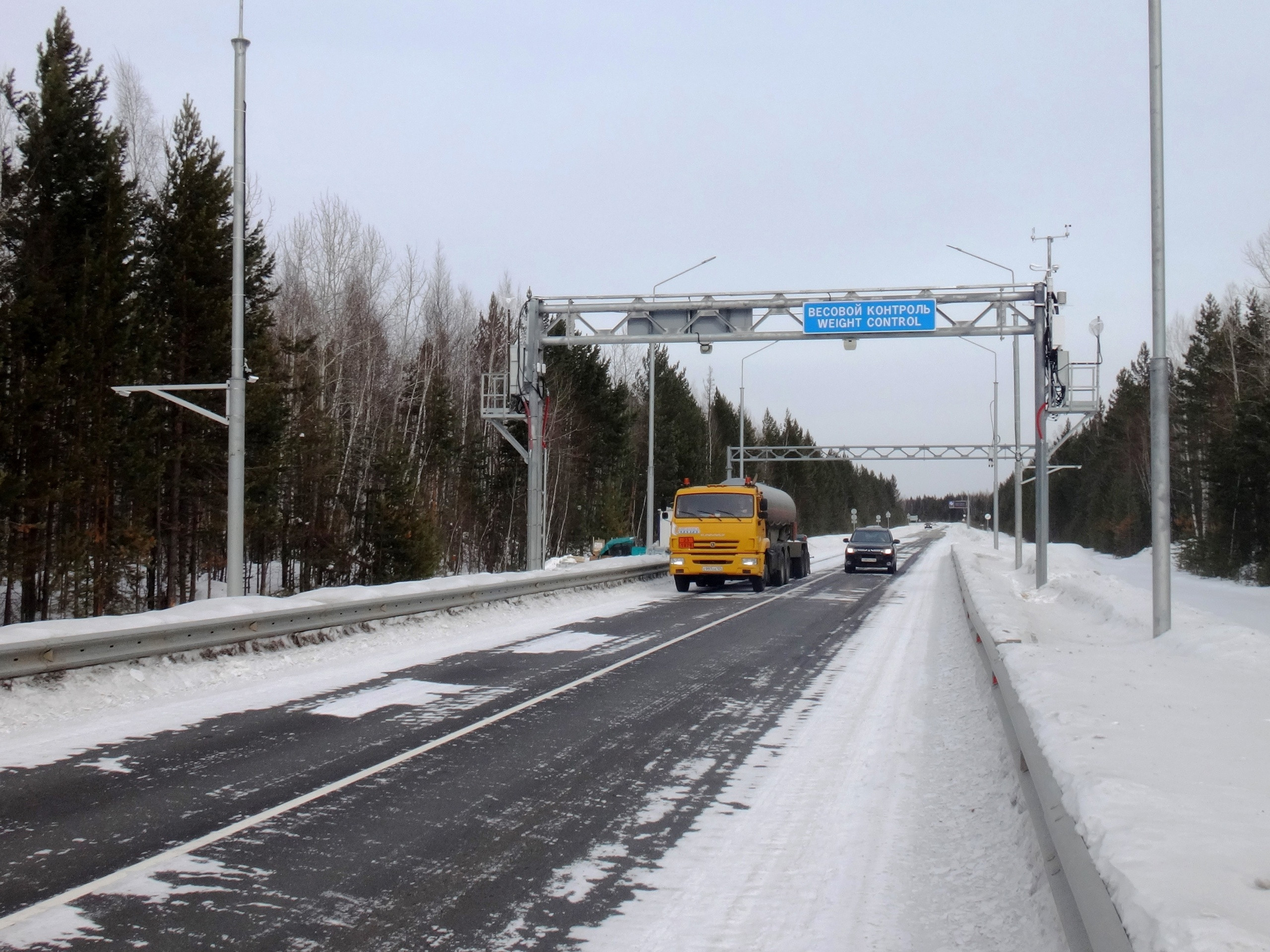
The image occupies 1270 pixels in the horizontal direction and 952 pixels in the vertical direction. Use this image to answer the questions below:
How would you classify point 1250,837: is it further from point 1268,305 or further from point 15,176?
point 1268,305

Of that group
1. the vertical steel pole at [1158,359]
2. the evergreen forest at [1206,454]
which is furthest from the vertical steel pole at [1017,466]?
the vertical steel pole at [1158,359]

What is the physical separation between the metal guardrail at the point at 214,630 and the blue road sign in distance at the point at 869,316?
35.0ft

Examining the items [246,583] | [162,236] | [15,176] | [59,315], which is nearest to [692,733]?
[59,315]

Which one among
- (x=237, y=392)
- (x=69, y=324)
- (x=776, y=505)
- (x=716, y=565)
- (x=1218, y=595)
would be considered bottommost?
(x=1218, y=595)

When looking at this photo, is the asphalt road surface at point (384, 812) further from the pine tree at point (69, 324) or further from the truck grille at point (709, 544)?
the pine tree at point (69, 324)

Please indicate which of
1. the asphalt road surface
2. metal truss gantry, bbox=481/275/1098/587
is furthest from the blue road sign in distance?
the asphalt road surface

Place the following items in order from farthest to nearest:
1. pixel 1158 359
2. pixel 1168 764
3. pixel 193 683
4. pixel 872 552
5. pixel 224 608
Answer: pixel 872 552 < pixel 1158 359 < pixel 224 608 < pixel 193 683 < pixel 1168 764

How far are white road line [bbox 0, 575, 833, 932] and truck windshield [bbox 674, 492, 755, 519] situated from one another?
1556 cm

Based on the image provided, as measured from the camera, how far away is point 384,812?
6297 mm

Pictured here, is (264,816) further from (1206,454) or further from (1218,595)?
(1206,454)

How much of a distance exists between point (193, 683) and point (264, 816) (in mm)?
5225

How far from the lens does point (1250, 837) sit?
4387mm

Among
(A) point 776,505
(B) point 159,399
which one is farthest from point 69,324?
(A) point 776,505

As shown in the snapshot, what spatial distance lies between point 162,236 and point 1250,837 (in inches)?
1261
